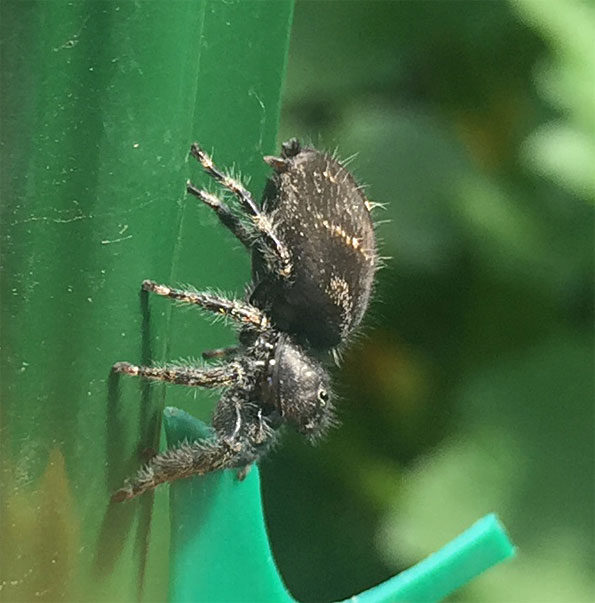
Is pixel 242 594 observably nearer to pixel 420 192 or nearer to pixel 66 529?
pixel 66 529

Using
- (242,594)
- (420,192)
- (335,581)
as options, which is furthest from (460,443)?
(242,594)

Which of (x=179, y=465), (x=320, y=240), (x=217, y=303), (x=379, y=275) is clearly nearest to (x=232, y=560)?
(x=179, y=465)

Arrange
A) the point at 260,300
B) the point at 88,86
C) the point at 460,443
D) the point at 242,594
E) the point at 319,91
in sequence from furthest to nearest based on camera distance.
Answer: the point at 319,91
the point at 460,443
the point at 260,300
the point at 242,594
the point at 88,86

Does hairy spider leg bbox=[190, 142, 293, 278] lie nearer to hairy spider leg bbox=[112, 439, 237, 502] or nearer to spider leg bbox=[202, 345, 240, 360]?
spider leg bbox=[202, 345, 240, 360]

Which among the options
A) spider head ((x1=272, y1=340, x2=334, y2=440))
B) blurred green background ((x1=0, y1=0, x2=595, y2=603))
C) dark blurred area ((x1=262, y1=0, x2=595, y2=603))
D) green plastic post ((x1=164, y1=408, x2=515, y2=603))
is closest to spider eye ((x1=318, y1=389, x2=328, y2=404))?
spider head ((x1=272, y1=340, x2=334, y2=440))

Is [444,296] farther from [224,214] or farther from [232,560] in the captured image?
[232,560]

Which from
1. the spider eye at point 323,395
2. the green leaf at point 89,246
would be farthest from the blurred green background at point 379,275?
the spider eye at point 323,395

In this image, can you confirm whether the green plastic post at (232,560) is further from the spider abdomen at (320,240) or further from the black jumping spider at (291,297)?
the spider abdomen at (320,240)
